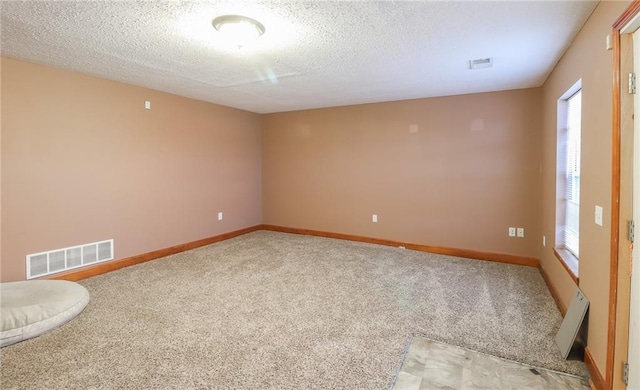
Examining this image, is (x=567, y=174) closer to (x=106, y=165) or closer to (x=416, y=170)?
(x=416, y=170)

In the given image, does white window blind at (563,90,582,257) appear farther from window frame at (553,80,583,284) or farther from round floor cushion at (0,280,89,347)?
round floor cushion at (0,280,89,347)

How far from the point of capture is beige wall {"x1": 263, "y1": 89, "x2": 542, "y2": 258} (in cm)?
420

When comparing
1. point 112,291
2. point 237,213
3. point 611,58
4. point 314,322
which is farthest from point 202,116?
point 611,58

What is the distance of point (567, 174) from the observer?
3.06m

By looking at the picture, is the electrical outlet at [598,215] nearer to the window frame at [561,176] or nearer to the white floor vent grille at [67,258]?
the window frame at [561,176]

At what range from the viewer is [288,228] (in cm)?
610

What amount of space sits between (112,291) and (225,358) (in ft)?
6.02

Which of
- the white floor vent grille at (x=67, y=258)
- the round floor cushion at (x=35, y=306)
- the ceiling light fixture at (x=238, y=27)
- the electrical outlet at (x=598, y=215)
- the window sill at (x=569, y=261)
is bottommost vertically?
the round floor cushion at (x=35, y=306)

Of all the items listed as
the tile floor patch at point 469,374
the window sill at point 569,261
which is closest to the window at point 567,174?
the window sill at point 569,261

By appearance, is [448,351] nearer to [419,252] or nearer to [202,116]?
[419,252]

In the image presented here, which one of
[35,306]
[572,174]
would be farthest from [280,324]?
[572,174]

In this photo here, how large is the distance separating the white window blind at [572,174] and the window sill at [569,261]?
0.04 metres

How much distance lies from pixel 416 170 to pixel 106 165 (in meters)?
4.10

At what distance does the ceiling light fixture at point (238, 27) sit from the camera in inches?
86.6
